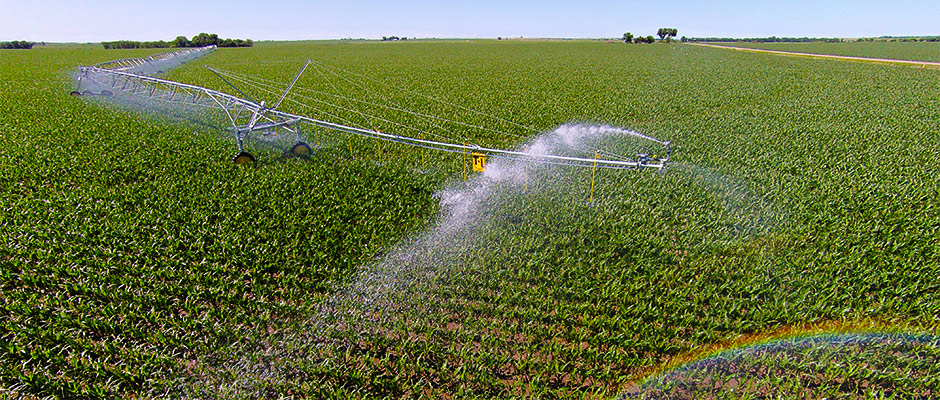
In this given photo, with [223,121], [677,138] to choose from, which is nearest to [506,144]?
[677,138]

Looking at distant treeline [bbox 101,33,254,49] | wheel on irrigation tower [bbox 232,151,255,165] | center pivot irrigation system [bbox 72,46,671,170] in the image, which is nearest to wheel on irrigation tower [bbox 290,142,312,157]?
center pivot irrigation system [bbox 72,46,671,170]

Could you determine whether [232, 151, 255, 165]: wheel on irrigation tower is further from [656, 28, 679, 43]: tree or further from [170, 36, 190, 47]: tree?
[656, 28, 679, 43]: tree

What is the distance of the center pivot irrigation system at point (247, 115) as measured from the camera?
8.79m

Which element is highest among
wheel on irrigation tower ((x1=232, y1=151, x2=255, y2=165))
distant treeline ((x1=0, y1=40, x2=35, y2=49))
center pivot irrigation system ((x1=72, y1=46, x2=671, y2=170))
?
distant treeline ((x1=0, y1=40, x2=35, y2=49))

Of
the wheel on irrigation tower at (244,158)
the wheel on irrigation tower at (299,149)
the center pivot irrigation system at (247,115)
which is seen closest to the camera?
the center pivot irrigation system at (247,115)

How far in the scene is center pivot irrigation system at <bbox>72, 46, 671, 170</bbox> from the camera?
8.79 m

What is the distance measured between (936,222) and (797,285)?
4.39 m

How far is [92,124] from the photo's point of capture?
46.3 feet

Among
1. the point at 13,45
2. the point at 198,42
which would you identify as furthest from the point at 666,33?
the point at 13,45

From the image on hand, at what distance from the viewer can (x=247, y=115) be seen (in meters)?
16.1

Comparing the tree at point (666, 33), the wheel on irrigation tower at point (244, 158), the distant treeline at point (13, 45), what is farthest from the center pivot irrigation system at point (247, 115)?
the tree at point (666, 33)

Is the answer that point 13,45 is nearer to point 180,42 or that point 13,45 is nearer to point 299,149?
point 180,42

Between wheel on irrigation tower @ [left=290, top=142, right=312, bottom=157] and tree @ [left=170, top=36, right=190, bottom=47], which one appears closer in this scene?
wheel on irrigation tower @ [left=290, top=142, right=312, bottom=157]

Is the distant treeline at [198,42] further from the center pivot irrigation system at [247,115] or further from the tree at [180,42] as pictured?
the center pivot irrigation system at [247,115]
